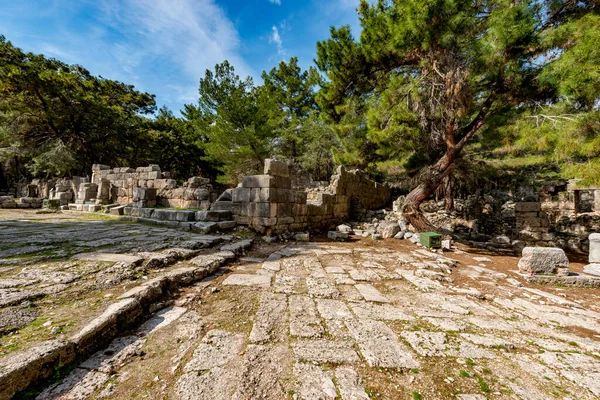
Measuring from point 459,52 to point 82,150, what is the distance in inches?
833

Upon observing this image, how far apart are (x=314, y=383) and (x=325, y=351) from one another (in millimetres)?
309

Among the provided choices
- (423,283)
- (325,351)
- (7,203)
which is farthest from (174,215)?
(7,203)

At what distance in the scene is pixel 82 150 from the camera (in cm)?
1580

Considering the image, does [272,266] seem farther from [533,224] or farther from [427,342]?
[533,224]

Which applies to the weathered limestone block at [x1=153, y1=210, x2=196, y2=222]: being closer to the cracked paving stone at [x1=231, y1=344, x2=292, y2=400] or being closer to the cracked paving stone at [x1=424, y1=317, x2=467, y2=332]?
the cracked paving stone at [x1=231, y1=344, x2=292, y2=400]

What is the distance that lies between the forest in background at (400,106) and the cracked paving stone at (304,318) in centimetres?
558

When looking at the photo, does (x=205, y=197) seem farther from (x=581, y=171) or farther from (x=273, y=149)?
(x=581, y=171)

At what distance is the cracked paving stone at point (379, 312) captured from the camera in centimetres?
223

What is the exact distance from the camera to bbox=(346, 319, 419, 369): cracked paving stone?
1606 mm

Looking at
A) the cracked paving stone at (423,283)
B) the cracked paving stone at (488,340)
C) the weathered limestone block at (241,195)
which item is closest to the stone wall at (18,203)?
the weathered limestone block at (241,195)

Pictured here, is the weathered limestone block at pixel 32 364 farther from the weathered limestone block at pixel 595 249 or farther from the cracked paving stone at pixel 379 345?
the weathered limestone block at pixel 595 249

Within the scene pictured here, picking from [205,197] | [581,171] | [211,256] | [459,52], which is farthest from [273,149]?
[581,171]

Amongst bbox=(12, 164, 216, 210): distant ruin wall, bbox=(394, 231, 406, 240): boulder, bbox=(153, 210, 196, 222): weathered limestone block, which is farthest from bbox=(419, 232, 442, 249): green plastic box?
bbox=(12, 164, 216, 210): distant ruin wall

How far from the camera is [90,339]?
5.22 feet
